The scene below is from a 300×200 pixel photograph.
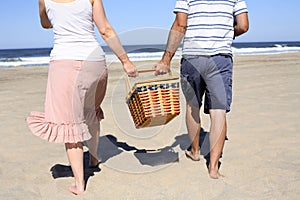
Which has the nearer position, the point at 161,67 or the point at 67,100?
the point at 67,100

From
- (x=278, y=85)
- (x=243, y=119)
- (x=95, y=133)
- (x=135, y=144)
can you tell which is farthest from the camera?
(x=278, y=85)

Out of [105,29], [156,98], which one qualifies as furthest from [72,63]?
[156,98]

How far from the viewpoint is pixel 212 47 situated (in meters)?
3.36

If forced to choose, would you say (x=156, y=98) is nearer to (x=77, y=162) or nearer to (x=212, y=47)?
(x=212, y=47)

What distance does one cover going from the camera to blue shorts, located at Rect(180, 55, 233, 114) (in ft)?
11.1

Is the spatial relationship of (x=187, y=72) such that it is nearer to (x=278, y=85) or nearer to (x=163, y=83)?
(x=163, y=83)

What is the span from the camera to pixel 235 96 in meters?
7.82

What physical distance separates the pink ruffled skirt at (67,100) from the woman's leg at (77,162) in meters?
0.11

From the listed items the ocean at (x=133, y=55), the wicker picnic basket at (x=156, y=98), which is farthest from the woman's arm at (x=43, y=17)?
the wicker picnic basket at (x=156, y=98)

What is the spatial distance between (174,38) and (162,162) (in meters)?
1.26

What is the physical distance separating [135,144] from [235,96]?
12.1 feet

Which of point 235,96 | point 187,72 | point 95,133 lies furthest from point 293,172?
point 235,96

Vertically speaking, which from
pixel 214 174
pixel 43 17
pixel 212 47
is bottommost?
pixel 214 174

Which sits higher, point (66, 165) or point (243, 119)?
point (66, 165)
